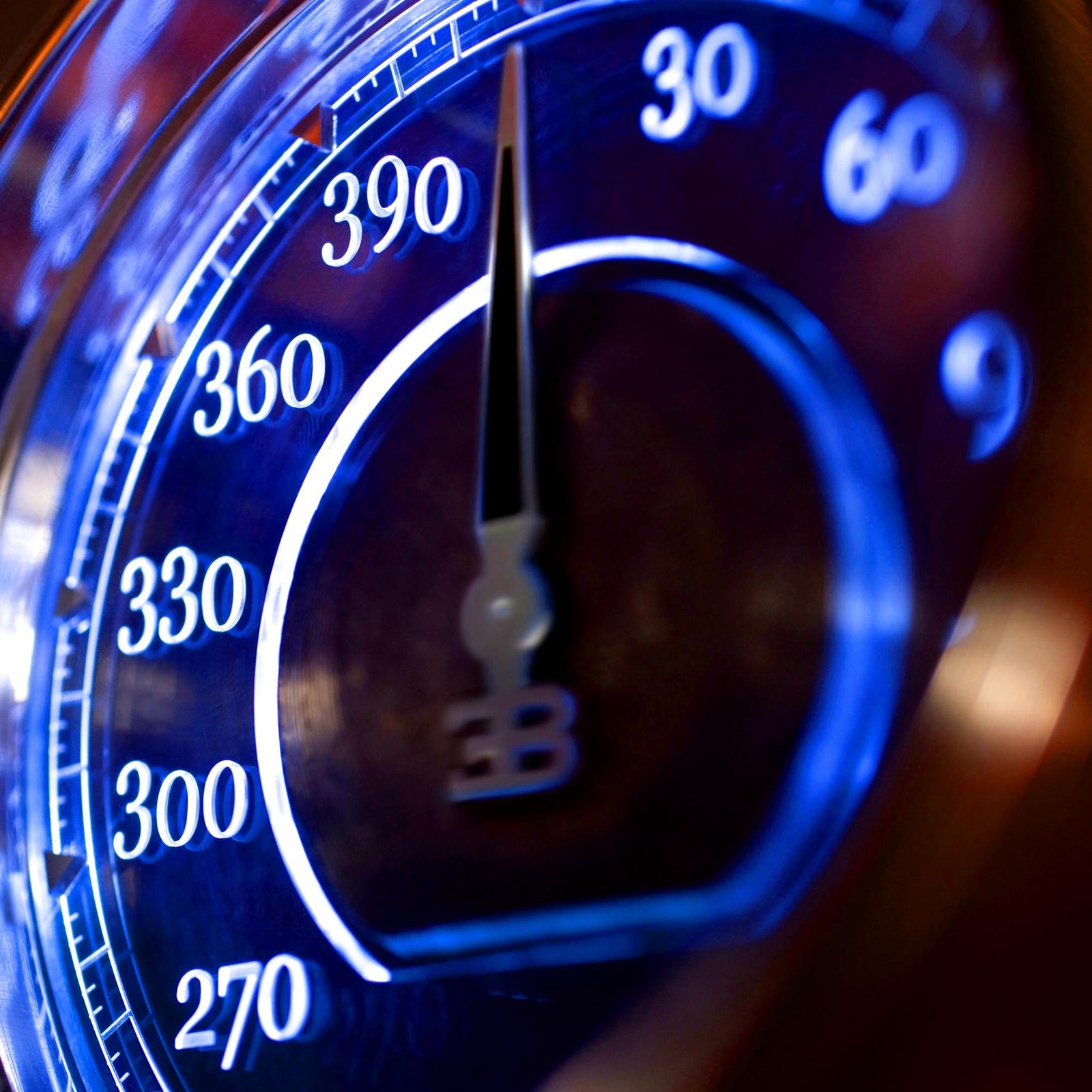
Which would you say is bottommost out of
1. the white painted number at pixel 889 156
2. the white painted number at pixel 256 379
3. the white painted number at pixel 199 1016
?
the white painted number at pixel 199 1016

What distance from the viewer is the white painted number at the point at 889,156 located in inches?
25.5

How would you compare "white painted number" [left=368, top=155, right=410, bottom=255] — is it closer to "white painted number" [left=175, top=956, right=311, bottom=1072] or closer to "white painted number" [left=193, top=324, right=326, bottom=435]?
"white painted number" [left=193, top=324, right=326, bottom=435]

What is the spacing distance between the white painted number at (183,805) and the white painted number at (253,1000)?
76 millimetres

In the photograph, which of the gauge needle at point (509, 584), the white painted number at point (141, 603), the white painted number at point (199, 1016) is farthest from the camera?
the white painted number at point (141, 603)

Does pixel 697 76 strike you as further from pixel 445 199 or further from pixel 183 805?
pixel 183 805

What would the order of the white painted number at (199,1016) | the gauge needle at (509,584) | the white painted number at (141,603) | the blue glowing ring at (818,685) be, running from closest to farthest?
1. the blue glowing ring at (818,685)
2. the gauge needle at (509,584)
3. the white painted number at (199,1016)
4. the white painted number at (141,603)


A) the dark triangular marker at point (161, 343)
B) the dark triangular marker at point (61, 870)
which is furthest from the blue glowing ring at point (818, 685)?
the dark triangular marker at point (161, 343)

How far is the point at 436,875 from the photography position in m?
0.78

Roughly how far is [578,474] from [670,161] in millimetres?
160

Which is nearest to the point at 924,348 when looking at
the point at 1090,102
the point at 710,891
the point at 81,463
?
the point at 1090,102

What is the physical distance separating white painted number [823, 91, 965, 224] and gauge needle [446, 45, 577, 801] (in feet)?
0.59

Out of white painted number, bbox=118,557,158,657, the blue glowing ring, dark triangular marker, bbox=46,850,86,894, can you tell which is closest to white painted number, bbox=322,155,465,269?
the blue glowing ring

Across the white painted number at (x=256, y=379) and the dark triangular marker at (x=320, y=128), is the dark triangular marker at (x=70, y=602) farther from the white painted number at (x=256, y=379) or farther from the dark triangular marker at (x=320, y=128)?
the dark triangular marker at (x=320, y=128)

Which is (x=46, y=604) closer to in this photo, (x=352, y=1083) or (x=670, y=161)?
(x=352, y=1083)
